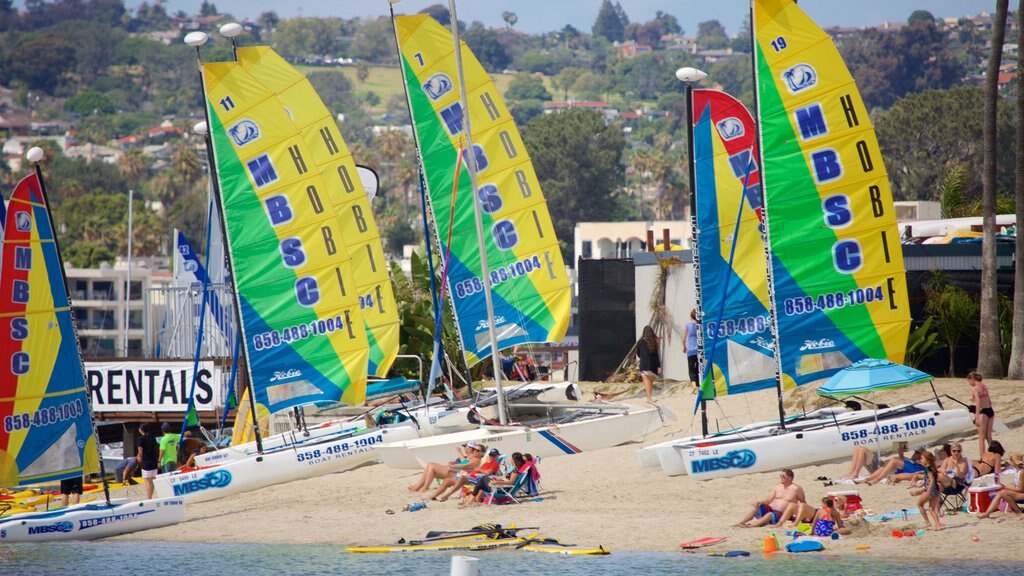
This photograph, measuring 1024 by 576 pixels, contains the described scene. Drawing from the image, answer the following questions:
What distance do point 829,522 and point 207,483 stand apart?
11.2 meters

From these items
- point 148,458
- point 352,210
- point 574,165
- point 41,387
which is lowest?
point 148,458

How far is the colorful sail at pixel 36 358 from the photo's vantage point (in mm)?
22359

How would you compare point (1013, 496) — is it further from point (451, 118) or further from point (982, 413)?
point (451, 118)

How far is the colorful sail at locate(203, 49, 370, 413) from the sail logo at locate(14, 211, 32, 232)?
409 centimetres

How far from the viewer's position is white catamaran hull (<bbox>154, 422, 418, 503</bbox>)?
25.5 meters

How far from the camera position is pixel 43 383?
2284cm

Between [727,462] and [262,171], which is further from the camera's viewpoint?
[262,171]

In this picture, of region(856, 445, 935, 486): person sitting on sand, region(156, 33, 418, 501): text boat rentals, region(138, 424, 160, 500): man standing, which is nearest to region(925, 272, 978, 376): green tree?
region(856, 445, 935, 486): person sitting on sand

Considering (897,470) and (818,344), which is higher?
(818,344)

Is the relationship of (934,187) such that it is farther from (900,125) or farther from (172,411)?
(172,411)

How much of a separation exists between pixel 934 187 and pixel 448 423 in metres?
65.3

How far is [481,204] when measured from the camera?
2923 centimetres

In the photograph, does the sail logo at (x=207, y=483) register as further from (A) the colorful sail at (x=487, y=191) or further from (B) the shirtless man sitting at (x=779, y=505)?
(B) the shirtless man sitting at (x=779, y=505)

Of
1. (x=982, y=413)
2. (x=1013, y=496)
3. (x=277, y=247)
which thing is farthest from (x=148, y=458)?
(x=1013, y=496)
